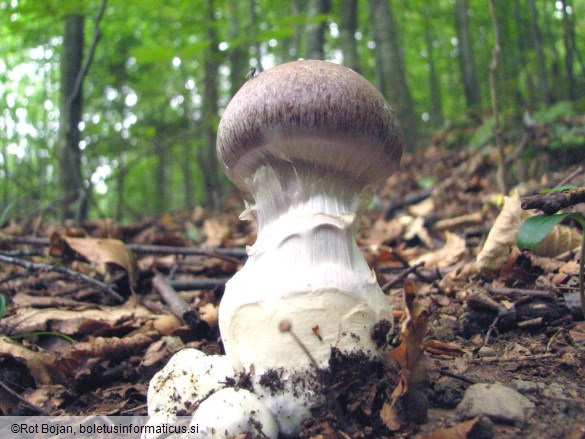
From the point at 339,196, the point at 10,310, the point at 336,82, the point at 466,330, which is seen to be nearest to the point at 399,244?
the point at 466,330

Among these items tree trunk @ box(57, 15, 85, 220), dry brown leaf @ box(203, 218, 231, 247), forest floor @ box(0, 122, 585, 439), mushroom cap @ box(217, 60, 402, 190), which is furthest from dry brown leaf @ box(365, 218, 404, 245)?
tree trunk @ box(57, 15, 85, 220)

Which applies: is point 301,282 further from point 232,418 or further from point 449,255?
point 449,255

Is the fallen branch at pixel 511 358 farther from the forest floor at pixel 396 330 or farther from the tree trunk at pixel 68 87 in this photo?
the tree trunk at pixel 68 87

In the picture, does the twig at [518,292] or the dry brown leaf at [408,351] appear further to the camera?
the twig at [518,292]

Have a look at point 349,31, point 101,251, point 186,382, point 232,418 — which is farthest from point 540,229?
point 349,31

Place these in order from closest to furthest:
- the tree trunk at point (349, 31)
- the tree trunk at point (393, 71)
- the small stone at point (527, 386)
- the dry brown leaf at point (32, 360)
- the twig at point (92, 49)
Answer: the small stone at point (527, 386) < the dry brown leaf at point (32, 360) < the twig at point (92, 49) < the tree trunk at point (349, 31) < the tree trunk at point (393, 71)

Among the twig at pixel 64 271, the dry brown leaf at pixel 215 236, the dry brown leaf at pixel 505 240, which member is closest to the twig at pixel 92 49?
the dry brown leaf at pixel 215 236
